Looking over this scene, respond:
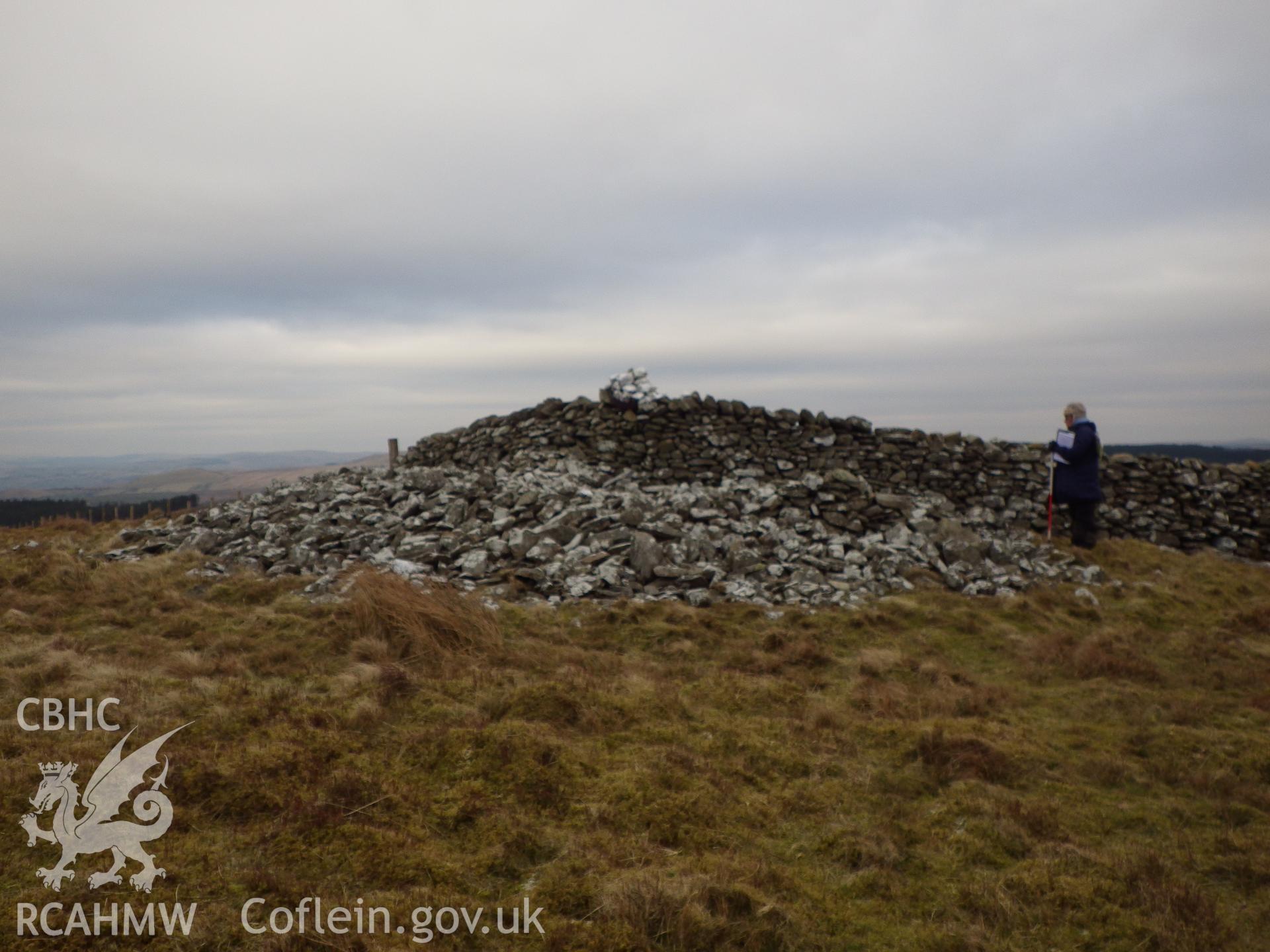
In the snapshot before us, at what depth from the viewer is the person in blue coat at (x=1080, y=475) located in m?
13.8

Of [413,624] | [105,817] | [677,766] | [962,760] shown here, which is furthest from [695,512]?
[105,817]

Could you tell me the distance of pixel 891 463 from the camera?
1608 cm

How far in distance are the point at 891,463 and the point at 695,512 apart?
5.83 m

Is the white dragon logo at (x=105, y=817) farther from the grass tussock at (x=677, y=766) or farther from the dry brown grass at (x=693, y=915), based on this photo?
the dry brown grass at (x=693, y=915)

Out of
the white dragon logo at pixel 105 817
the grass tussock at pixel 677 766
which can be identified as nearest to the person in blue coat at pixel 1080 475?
the grass tussock at pixel 677 766

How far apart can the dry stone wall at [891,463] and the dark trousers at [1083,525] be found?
1.04m

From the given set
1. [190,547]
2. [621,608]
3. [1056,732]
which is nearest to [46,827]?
[621,608]

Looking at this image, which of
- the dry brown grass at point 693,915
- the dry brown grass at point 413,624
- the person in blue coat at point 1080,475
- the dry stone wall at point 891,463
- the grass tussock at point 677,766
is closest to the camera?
the dry brown grass at point 693,915

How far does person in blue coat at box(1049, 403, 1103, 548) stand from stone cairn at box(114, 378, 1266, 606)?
101 cm

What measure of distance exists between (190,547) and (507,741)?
987 cm

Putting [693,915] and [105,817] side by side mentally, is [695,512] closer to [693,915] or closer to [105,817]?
[693,915]

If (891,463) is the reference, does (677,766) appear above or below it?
below

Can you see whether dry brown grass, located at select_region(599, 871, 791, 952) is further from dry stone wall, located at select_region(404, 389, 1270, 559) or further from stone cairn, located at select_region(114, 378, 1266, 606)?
dry stone wall, located at select_region(404, 389, 1270, 559)

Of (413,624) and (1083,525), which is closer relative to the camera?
(413,624)
